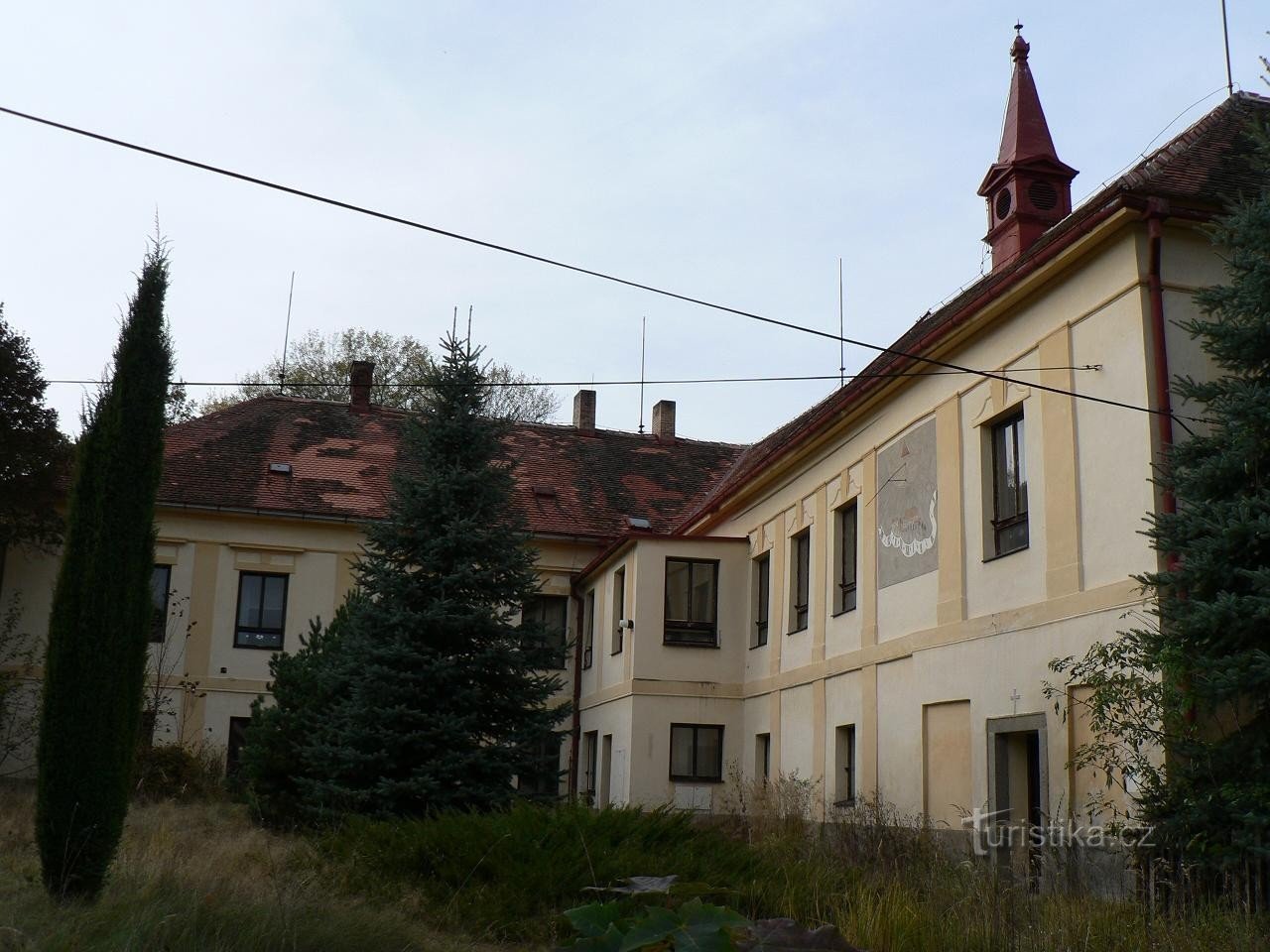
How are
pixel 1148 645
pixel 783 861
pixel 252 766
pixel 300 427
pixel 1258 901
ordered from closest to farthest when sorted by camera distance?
pixel 1258 901, pixel 1148 645, pixel 783 861, pixel 252 766, pixel 300 427

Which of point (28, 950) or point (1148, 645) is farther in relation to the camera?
point (1148, 645)

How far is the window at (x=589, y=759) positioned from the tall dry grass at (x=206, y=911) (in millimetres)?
Answer: 14505

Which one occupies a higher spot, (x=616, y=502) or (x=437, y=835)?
(x=616, y=502)

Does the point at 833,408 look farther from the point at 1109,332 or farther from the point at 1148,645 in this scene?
the point at 1148,645

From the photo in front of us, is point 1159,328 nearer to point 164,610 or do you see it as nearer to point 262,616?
point 262,616

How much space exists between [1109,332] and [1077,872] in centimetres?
517

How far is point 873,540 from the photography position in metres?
18.2

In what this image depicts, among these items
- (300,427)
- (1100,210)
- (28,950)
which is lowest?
(28,950)

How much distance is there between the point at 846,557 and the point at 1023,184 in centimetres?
600

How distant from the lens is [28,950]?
7.27 metres

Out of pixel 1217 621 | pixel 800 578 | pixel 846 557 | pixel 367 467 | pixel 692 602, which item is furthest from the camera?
pixel 367 467

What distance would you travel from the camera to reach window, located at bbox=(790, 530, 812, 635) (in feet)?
70.1

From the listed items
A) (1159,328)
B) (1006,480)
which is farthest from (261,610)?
(1159,328)

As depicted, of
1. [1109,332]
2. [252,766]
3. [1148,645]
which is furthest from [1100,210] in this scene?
[252,766]
